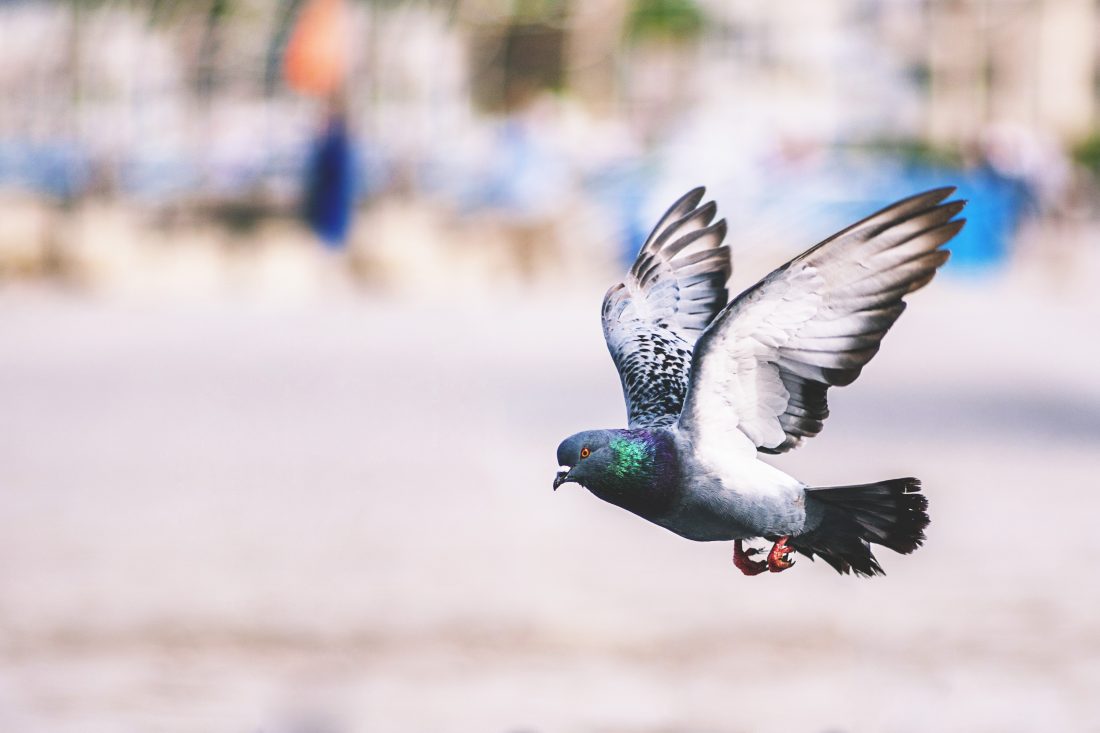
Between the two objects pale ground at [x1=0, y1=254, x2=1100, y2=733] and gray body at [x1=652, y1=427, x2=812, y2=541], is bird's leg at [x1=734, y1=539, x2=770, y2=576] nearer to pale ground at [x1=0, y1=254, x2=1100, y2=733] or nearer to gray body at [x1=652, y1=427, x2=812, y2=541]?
gray body at [x1=652, y1=427, x2=812, y2=541]

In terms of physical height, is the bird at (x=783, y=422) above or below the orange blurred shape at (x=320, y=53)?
below

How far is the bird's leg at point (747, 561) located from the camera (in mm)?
1132

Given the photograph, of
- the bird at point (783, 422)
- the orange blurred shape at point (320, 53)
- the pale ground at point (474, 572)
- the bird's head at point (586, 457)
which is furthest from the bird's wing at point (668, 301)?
the orange blurred shape at point (320, 53)

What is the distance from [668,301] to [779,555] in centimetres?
58

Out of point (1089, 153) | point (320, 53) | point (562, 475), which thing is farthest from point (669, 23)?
point (562, 475)

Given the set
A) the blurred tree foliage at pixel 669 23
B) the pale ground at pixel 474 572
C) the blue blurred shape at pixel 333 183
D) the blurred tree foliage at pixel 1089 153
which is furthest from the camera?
the blurred tree foliage at pixel 669 23

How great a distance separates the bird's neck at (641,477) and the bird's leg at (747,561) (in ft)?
0.21

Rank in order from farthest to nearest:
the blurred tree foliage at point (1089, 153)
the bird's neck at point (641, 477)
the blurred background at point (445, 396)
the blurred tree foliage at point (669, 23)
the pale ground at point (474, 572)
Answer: the blurred tree foliage at point (669, 23) → the blurred tree foliage at point (1089, 153) → the blurred background at point (445, 396) → the pale ground at point (474, 572) → the bird's neck at point (641, 477)

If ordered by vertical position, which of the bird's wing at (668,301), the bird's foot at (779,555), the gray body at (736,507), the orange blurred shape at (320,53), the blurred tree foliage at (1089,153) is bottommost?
the bird's foot at (779,555)

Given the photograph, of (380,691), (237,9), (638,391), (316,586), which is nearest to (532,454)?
(316,586)

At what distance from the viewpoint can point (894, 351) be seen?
56.2 feet

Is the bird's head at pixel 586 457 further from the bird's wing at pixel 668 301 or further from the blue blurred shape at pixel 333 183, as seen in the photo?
the blue blurred shape at pixel 333 183

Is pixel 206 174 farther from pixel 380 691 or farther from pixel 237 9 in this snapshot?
pixel 380 691

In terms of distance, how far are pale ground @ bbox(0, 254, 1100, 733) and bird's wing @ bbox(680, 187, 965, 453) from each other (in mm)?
2558
